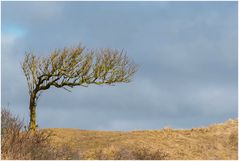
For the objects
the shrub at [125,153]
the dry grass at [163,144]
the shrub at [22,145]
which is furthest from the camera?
the dry grass at [163,144]

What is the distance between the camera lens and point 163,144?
89.2ft

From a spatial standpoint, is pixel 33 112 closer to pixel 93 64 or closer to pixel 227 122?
pixel 93 64

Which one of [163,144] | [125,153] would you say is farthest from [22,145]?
[163,144]

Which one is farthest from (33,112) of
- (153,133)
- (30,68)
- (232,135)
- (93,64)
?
(232,135)

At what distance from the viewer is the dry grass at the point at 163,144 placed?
24362mm

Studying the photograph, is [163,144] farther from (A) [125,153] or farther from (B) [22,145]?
(B) [22,145]

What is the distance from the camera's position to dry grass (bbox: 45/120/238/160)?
79.9ft

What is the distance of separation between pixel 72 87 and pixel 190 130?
8534mm

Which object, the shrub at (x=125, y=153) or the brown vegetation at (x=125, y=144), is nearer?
the brown vegetation at (x=125, y=144)

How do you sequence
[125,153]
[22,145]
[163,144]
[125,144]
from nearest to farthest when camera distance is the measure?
1. [22,145]
2. [125,153]
3. [125,144]
4. [163,144]

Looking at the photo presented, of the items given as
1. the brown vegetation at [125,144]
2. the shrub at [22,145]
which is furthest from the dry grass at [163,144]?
the shrub at [22,145]

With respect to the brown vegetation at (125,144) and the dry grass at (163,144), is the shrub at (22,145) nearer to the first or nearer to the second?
the brown vegetation at (125,144)

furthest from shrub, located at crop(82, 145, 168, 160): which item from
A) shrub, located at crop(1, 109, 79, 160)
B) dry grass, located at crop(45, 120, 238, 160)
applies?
Answer: shrub, located at crop(1, 109, 79, 160)

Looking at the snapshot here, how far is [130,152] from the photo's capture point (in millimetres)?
23344
